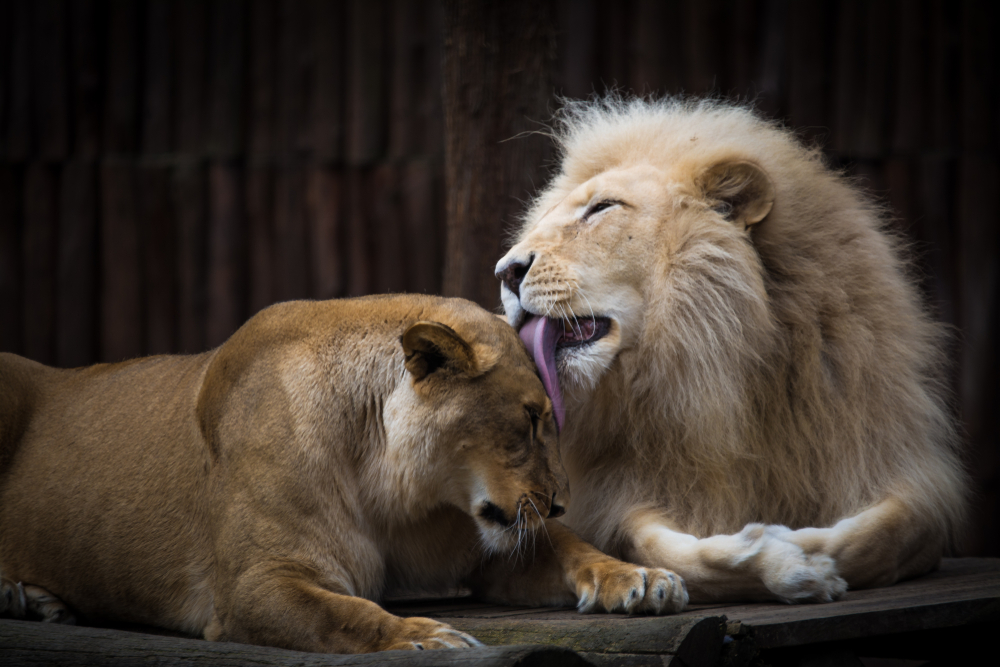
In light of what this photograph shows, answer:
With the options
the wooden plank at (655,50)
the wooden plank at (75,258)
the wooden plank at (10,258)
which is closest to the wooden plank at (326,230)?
the wooden plank at (75,258)

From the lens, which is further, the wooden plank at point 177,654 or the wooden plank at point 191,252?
the wooden plank at point 191,252

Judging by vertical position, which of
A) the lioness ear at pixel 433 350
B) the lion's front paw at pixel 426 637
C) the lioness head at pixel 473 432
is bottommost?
the lion's front paw at pixel 426 637

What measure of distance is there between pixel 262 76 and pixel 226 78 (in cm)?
19

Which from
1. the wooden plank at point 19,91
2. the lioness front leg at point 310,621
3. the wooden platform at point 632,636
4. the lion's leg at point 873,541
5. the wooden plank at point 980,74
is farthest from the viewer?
the wooden plank at point 19,91

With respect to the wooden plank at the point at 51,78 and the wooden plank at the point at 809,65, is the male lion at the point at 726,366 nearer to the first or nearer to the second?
the wooden plank at the point at 809,65

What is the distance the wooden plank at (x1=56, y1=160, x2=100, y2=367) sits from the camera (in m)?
5.09

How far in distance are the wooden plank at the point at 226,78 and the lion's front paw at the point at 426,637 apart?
3.67 m

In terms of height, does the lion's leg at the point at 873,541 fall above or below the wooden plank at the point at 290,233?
below

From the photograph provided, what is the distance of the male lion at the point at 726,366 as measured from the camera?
2.71 m

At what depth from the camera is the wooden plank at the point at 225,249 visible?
202 inches

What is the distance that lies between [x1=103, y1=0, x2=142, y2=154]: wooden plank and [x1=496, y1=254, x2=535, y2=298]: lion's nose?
3.14 m

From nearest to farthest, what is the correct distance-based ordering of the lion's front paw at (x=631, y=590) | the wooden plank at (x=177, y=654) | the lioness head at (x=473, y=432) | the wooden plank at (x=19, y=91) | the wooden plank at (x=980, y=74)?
1. the wooden plank at (x=177, y=654)
2. the lion's front paw at (x=631, y=590)
3. the lioness head at (x=473, y=432)
4. the wooden plank at (x=980, y=74)
5. the wooden plank at (x=19, y=91)

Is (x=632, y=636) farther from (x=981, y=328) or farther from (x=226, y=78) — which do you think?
(x=226, y=78)

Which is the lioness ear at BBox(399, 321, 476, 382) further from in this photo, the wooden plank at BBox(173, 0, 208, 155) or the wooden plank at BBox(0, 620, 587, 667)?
the wooden plank at BBox(173, 0, 208, 155)
